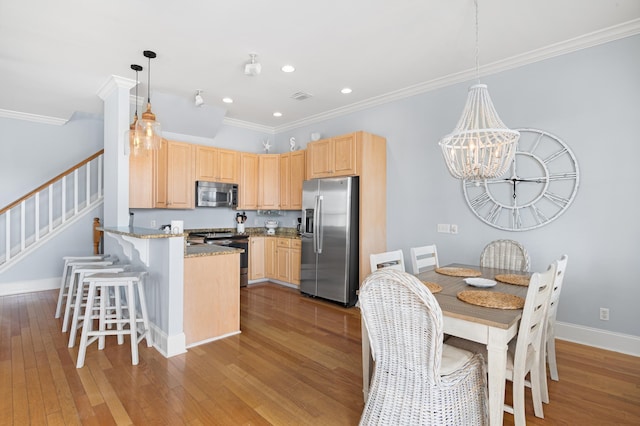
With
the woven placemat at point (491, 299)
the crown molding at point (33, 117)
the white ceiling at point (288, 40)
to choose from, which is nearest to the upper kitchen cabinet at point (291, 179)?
the white ceiling at point (288, 40)

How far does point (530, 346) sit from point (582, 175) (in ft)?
6.72

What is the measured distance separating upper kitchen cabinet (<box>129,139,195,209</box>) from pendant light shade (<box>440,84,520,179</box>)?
3.83 meters

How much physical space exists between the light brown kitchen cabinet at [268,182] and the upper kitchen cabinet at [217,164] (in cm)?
44

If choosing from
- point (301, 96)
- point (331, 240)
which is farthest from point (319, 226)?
point (301, 96)

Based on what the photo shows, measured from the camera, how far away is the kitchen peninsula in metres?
2.86

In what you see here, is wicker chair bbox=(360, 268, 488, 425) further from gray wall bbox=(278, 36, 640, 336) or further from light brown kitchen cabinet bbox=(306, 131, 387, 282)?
light brown kitchen cabinet bbox=(306, 131, 387, 282)

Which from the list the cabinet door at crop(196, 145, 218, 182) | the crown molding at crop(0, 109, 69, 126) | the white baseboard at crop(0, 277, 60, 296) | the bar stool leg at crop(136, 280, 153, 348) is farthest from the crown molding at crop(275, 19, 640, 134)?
the white baseboard at crop(0, 277, 60, 296)

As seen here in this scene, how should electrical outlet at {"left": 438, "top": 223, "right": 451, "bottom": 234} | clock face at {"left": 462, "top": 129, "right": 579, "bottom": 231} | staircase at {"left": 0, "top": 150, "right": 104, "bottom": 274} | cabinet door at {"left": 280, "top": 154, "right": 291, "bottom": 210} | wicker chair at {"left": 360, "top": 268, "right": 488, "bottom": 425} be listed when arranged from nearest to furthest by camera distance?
wicker chair at {"left": 360, "top": 268, "right": 488, "bottom": 425}
clock face at {"left": 462, "top": 129, "right": 579, "bottom": 231}
electrical outlet at {"left": 438, "top": 223, "right": 451, "bottom": 234}
staircase at {"left": 0, "top": 150, "right": 104, "bottom": 274}
cabinet door at {"left": 280, "top": 154, "right": 291, "bottom": 210}

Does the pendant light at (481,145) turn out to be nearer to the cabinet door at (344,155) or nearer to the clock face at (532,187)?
the clock face at (532,187)

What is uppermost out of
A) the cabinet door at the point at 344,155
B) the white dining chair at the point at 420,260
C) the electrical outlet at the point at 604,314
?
the cabinet door at the point at 344,155

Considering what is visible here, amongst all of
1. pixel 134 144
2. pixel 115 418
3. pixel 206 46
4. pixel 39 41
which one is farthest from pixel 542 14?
pixel 39 41

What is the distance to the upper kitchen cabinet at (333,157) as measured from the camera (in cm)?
433

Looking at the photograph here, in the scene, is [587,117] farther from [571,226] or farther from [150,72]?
[150,72]

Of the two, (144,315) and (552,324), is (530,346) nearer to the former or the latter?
(552,324)
